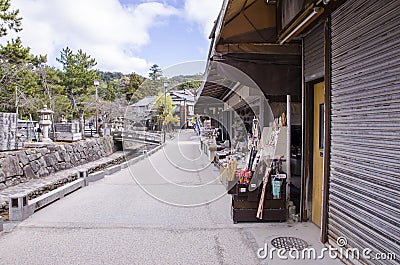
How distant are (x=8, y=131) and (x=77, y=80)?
16.0 metres

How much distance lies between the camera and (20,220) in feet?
15.8

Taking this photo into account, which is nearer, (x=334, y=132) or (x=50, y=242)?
(x=334, y=132)

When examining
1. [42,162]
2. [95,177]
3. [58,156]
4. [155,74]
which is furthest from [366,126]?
[155,74]

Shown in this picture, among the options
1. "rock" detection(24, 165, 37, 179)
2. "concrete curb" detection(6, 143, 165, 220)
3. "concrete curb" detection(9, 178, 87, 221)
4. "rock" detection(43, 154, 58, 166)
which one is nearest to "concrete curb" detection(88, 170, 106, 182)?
"concrete curb" detection(6, 143, 165, 220)

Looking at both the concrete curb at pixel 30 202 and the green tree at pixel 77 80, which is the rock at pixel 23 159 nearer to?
the concrete curb at pixel 30 202

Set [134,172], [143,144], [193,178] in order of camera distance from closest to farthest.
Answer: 1. [193,178]
2. [134,172]
3. [143,144]

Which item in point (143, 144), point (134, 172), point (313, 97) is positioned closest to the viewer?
point (313, 97)

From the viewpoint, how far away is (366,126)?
2.85 metres

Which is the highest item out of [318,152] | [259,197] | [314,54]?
[314,54]

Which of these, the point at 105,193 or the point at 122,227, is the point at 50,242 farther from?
the point at 105,193

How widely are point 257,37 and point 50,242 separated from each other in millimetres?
3980

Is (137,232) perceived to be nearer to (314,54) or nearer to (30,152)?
(314,54)

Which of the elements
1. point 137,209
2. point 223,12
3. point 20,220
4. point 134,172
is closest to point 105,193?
point 137,209

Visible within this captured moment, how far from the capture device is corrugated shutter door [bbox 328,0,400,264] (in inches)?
98.0
